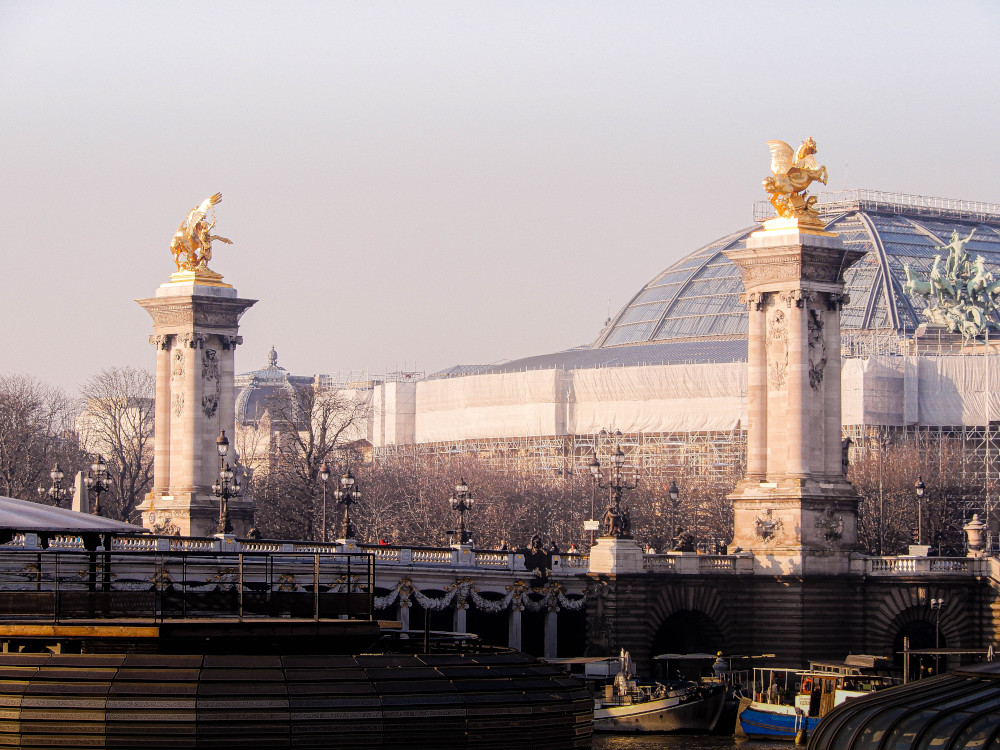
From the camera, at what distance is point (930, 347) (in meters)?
122

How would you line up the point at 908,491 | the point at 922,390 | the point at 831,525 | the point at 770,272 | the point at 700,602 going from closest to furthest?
the point at 831,525
the point at 700,602
the point at 770,272
the point at 908,491
the point at 922,390

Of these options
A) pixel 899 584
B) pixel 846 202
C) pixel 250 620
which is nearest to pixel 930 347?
pixel 846 202

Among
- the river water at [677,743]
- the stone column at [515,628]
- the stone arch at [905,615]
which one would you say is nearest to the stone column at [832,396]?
the stone arch at [905,615]

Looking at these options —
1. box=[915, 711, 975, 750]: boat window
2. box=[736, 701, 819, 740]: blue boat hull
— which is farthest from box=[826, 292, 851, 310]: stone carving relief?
box=[915, 711, 975, 750]: boat window

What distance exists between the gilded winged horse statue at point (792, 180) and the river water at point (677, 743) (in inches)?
777

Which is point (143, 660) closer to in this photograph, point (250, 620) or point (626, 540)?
point (250, 620)

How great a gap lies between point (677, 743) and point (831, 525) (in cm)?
1368

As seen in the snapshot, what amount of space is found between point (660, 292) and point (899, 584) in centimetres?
8935

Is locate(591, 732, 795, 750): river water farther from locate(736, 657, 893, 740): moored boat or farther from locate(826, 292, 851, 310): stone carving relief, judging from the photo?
locate(826, 292, 851, 310): stone carving relief

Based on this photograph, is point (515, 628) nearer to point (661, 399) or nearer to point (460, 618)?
point (460, 618)

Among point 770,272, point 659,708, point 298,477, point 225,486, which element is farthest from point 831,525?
point 298,477

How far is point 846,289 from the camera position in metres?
140

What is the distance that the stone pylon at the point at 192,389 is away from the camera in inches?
3194

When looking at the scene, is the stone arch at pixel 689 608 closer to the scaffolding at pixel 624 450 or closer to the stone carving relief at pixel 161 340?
the stone carving relief at pixel 161 340
